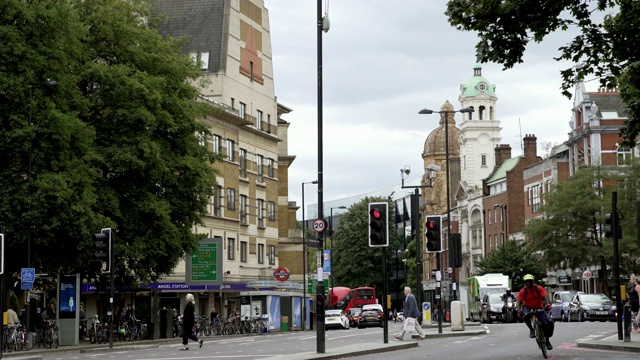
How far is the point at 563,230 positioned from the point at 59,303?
41727 mm

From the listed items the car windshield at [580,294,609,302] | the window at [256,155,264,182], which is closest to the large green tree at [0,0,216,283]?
the car windshield at [580,294,609,302]

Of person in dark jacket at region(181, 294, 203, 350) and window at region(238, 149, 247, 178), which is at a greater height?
window at region(238, 149, 247, 178)

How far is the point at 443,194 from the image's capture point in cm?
17288

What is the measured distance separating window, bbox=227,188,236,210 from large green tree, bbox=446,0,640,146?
52540mm

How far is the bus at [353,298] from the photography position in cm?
10788

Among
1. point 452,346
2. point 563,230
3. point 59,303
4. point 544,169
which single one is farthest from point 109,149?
point 544,169

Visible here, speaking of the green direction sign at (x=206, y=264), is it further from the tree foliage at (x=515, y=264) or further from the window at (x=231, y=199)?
the tree foliage at (x=515, y=264)

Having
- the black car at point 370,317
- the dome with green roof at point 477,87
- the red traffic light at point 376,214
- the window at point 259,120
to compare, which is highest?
the dome with green roof at point 477,87

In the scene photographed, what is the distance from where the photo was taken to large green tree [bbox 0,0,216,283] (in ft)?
139

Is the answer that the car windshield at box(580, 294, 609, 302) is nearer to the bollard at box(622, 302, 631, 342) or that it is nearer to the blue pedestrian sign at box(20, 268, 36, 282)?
the blue pedestrian sign at box(20, 268, 36, 282)

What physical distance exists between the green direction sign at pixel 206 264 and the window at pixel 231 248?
12689 millimetres

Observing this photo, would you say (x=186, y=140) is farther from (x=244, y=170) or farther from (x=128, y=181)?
(x=244, y=170)

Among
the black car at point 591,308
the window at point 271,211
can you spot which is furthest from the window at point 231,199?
the black car at point 591,308

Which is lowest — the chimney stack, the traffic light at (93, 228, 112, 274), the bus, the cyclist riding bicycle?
the cyclist riding bicycle
